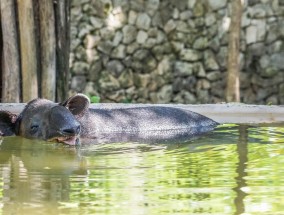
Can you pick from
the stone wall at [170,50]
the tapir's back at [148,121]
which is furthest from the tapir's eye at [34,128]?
the stone wall at [170,50]

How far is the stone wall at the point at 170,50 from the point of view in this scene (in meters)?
14.1

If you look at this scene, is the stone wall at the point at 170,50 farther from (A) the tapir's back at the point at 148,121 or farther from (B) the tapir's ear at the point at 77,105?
(B) the tapir's ear at the point at 77,105

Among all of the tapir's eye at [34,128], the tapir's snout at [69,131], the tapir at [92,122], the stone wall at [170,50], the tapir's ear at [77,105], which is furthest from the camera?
the stone wall at [170,50]

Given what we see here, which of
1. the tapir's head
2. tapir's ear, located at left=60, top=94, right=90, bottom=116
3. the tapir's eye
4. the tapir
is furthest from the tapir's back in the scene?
the tapir's eye

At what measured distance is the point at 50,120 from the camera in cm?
671

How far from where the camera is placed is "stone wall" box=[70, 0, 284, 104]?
46.4ft

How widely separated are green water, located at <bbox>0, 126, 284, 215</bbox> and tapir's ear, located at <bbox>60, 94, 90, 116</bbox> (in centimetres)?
47

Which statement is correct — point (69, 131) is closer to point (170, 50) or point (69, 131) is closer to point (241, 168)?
point (241, 168)

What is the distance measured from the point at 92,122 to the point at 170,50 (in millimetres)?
7091

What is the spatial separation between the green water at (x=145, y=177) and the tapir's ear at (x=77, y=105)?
47cm

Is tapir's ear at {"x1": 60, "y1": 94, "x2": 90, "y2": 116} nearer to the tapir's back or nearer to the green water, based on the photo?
the tapir's back

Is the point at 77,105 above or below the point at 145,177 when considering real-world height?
above

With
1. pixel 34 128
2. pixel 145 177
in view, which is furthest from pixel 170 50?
pixel 145 177

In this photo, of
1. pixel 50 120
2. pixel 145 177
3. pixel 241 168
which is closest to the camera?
pixel 145 177
